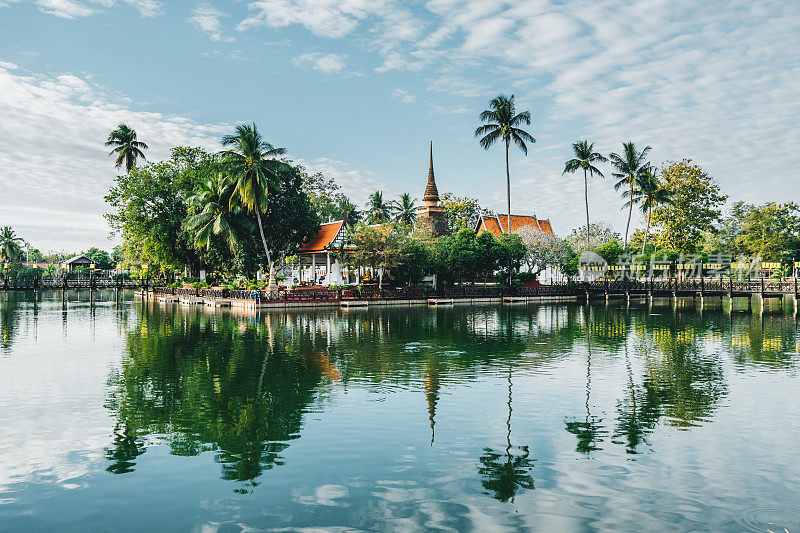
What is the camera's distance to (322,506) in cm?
810

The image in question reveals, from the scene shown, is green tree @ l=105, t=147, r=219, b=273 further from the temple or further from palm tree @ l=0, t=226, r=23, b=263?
palm tree @ l=0, t=226, r=23, b=263

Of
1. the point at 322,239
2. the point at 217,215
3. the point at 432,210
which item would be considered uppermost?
the point at 432,210

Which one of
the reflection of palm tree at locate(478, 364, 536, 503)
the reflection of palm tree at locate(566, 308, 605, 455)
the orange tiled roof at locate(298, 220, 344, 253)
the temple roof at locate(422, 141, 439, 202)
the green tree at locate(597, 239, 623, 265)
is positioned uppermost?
→ the temple roof at locate(422, 141, 439, 202)

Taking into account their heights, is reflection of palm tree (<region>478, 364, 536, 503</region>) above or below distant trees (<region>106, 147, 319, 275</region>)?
below

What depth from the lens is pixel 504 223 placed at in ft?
242

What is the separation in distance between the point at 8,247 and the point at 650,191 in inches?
4722

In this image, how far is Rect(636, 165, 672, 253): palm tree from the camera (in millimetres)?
64688

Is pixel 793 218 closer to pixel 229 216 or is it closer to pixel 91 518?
pixel 229 216

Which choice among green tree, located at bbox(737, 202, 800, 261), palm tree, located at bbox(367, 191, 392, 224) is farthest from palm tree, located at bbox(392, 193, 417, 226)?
green tree, located at bbox(737, 202, 800, 261)

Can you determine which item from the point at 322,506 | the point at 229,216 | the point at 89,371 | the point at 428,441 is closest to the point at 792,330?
the point at 428,441

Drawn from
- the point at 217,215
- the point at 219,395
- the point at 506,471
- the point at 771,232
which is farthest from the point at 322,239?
the point at 771,232

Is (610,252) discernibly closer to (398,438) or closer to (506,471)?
(398,438)

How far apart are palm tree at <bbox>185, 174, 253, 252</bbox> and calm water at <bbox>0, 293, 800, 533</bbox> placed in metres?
25.3

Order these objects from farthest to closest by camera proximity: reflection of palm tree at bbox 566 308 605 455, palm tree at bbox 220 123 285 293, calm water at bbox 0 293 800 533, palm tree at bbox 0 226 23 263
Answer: palm tree at bbox 0 226 23 263 → palm tree at bbox 220 123 285 293 → reflection of palm tree at bbox 566 308 605 455 → calm water at bbox 0 293 800 533
